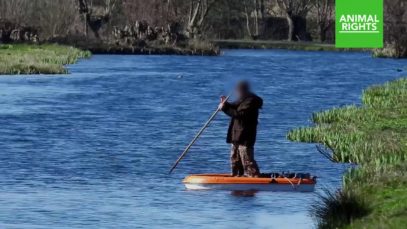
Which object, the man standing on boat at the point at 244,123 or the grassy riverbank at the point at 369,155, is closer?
the grassy riverbank at the point at 369,155

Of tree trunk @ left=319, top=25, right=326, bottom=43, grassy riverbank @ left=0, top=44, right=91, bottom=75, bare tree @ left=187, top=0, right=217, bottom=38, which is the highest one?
bare tree @ left=187, top=0, right=217, bottom=38

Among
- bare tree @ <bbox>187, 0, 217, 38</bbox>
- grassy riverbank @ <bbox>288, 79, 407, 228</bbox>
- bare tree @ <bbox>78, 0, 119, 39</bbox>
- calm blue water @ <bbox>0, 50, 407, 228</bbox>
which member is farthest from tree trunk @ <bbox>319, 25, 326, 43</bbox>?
grassy riverbank @ <bbox>288, 79, 407, 228</bbox>

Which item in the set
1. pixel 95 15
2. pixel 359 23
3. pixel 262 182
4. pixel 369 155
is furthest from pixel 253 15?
pixel 262 182

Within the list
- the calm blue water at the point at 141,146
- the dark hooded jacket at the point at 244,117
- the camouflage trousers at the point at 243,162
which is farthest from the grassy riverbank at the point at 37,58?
the dark hooded jacket at the point at 244,117

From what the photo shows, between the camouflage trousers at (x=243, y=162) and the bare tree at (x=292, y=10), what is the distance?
9344cm

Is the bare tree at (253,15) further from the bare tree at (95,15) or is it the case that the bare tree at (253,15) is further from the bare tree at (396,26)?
the bare tree at (396,26)

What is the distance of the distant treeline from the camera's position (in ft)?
327

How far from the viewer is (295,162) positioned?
2959cm

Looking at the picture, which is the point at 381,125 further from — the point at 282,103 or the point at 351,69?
the point at 351,69

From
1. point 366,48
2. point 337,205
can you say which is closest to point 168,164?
point 337,205

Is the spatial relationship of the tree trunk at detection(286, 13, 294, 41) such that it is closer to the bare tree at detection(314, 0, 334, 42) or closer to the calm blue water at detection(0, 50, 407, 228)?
the bare tree at detection(314, 0, 334, 42)

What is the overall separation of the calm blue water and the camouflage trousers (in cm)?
49

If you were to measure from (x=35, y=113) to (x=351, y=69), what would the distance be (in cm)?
3611

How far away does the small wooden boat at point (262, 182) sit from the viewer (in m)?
23.6
